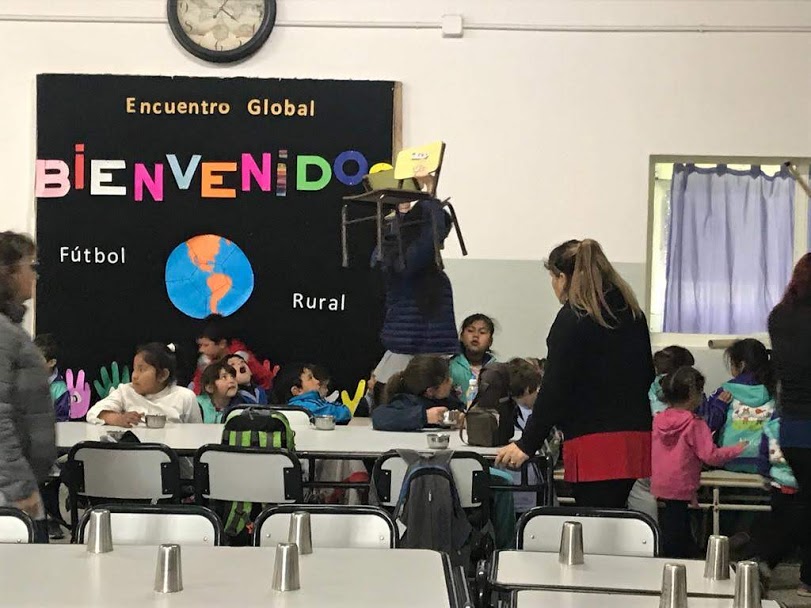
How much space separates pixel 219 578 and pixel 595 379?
5.20 feet

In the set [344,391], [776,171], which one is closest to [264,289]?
[344,391]

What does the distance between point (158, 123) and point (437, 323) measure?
2.20 metres

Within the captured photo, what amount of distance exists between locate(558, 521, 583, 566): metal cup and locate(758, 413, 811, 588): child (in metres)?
1.90

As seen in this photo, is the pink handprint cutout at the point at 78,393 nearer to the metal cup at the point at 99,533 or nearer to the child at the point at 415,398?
the child at the point at 415,398

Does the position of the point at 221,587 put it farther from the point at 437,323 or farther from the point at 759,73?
the point at 759,73

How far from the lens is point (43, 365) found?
3047mm

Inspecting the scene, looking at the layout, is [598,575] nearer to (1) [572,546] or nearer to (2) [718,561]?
(1) [572,546]

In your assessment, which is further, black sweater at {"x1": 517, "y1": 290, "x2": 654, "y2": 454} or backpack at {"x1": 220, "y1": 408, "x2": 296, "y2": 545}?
backpack at {"x1": 220, "y1": 408, "x2": 296, "y2": 545}

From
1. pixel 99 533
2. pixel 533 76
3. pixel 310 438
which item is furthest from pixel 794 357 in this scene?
pixel 533 76

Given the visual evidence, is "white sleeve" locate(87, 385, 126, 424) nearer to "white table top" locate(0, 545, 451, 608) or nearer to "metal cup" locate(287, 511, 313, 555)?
"white table top" locate(0, 545, 451, 608)

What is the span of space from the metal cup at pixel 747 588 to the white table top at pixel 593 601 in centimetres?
11

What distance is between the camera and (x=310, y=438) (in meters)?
4.64

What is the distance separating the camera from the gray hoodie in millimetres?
2900

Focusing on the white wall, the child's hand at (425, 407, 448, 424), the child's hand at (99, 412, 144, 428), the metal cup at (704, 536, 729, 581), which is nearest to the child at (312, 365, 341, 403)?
the white wall
